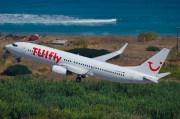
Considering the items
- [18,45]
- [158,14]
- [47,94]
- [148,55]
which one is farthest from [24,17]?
[47,94]

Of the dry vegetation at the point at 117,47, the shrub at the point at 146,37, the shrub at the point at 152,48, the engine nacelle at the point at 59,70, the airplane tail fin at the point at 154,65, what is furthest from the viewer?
the shrub at the point at 146,37

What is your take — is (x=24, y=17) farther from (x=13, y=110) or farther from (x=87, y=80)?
(x=13, y=110)

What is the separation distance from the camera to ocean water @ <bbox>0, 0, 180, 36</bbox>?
128m

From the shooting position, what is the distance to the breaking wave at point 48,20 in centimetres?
13662


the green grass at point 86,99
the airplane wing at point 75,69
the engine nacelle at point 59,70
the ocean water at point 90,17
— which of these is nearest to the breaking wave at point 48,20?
the ocean water at point 90,17

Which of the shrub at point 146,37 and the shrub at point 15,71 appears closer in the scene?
the shrub at point 15,71

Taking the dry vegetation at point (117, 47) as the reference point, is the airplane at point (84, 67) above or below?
below

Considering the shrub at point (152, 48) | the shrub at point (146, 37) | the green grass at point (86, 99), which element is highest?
the shrub at point (146, 37)

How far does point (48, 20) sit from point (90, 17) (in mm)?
10286

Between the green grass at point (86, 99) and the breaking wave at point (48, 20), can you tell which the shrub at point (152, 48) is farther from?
the breaking wave at point (48, 20)

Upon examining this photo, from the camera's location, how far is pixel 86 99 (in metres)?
60.4

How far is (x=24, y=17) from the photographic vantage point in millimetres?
142625

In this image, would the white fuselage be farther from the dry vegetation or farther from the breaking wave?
the breaking wave

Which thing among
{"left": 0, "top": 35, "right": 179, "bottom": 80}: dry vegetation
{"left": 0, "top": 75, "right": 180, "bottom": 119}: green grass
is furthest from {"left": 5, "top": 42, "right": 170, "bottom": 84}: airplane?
{"left": 0, "top": 35, "right": 179, "bottom": 80}: dry vegetation
